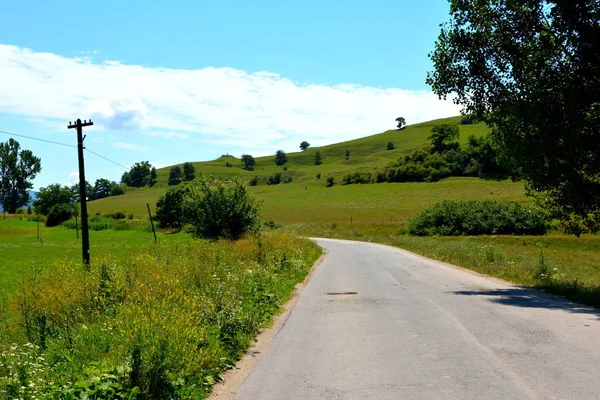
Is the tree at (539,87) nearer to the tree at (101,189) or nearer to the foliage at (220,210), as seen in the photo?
the foliage at (220,210)

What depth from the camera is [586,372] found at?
7.00 meters

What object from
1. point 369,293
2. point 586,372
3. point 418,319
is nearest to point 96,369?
point 586,372

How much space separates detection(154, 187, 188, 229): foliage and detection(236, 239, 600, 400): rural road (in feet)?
230

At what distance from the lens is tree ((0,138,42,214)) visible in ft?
415

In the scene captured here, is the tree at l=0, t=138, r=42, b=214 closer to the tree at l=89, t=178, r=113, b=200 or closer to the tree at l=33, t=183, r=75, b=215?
the tree at l=33, t=183, r=75, b=215

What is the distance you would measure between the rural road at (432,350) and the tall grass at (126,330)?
0.83 m

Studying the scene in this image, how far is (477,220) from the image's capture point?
2466 inches

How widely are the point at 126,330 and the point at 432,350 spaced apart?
15.8ft

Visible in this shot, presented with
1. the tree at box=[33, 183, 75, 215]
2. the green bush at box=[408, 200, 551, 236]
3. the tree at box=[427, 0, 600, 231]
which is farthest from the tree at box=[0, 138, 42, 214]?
the tree at box=[427, 0, 600, 231]

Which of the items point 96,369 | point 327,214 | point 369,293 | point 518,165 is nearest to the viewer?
point 96,369

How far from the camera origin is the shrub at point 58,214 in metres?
95.2

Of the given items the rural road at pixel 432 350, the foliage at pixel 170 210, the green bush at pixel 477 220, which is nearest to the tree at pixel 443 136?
the green bush at pixel 477 220

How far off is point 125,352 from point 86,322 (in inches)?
115

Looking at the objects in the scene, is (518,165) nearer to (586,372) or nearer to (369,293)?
(369,293)
